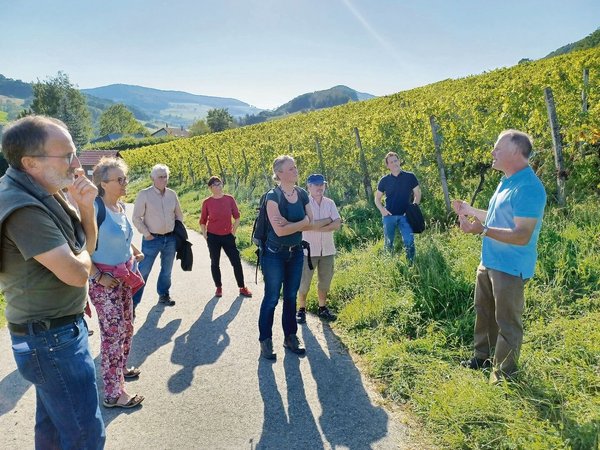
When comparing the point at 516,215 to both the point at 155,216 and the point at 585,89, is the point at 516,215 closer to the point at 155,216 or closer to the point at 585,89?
the point at 155,216

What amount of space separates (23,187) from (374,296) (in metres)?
3.85

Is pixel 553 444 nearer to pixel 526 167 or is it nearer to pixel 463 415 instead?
pixel 463 415

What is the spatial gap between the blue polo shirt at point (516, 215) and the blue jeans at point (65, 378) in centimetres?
279

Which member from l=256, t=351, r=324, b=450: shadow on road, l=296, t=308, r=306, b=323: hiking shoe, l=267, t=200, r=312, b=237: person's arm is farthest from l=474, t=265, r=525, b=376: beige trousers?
l=296, t=308, r=306, b=323: hiking shoe

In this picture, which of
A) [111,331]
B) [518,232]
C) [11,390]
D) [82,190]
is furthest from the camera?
[11,390]

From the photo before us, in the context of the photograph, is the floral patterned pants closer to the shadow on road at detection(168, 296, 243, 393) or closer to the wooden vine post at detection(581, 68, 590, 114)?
the shadow on road at detection(168, 296, 243, 393)

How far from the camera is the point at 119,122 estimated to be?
9412cm

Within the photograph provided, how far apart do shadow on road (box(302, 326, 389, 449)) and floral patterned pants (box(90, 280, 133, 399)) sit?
1.66m

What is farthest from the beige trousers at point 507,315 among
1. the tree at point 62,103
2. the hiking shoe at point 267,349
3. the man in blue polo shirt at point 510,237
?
the tree at point 62,103

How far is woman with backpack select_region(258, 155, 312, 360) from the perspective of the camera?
3889 millimetres

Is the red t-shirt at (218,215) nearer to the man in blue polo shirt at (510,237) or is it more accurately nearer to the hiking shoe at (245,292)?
the hiking shoe at (245,292)

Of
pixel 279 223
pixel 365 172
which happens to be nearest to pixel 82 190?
pixel 279 223

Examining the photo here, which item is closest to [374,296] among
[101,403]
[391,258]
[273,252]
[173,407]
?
[391,258]

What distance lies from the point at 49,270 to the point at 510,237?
2.80 m
